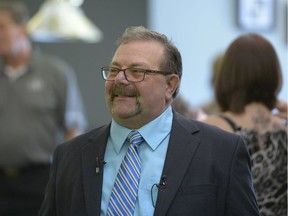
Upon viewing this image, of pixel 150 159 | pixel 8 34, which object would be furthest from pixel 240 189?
pixel 8 34

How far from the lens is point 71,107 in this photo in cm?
525

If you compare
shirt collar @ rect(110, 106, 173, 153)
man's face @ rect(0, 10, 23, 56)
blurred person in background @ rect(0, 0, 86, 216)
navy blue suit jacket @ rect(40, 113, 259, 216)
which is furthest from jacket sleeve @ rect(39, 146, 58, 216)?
man's face @ rect(0, 10, 23, 56)

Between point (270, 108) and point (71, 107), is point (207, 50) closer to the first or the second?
point (71, 107)

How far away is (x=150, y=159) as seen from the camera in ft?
8.87

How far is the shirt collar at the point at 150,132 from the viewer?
8.94 feet

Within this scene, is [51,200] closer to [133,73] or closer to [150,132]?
[150,132]

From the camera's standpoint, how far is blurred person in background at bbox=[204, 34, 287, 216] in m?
3.33

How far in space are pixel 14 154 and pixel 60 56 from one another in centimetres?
298

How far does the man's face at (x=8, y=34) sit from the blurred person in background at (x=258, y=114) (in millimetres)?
2191

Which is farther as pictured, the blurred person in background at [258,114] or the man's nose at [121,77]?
the blurred person in background at [258,114]

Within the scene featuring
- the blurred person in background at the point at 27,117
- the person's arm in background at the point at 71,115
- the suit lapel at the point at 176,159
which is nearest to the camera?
the suit lapel at the point at 176,159

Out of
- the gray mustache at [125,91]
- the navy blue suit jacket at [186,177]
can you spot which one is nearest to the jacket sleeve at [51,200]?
the navy blue suit jacket at [186,177]

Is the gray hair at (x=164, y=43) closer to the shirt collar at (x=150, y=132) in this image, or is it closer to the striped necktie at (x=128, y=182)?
the shirt collar at (x=150, y=132)

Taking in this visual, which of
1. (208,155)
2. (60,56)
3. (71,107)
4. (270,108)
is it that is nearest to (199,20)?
(60,56)
